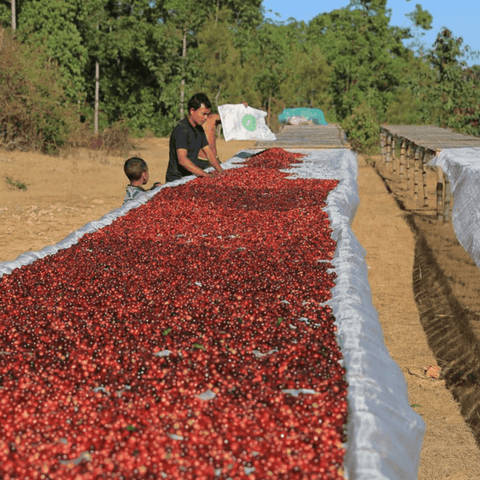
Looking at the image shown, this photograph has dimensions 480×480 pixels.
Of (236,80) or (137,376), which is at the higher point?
(236,80)

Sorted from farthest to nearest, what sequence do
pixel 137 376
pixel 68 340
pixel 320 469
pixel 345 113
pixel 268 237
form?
pixel 345 113 → pixel 268 237 → pixel 68 340 → pixel 137 376 → pixel 320 469

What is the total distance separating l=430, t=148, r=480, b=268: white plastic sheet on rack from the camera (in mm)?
6241

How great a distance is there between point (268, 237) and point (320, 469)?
2824 millimetres

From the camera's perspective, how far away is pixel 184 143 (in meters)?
7.40

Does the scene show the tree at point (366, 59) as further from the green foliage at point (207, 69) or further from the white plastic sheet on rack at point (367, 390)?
the white plastic sheet on rack at point (367, 390)

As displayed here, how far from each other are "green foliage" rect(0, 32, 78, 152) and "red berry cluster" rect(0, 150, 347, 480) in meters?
13.1

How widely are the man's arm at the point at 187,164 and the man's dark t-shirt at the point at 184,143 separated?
8 cm

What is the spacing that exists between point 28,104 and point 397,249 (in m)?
11.3

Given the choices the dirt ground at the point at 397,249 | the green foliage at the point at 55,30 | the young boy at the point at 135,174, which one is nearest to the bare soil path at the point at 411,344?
the dirt ground at the point at 397,249

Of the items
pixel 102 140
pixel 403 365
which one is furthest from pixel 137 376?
pixel 102 140

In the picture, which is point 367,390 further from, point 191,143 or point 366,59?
point 366,59

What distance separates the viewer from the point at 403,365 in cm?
Result: 530

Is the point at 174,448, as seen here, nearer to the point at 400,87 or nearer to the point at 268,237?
the point at 268,237

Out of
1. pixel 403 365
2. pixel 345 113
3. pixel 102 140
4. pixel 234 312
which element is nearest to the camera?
pixel 234 312
